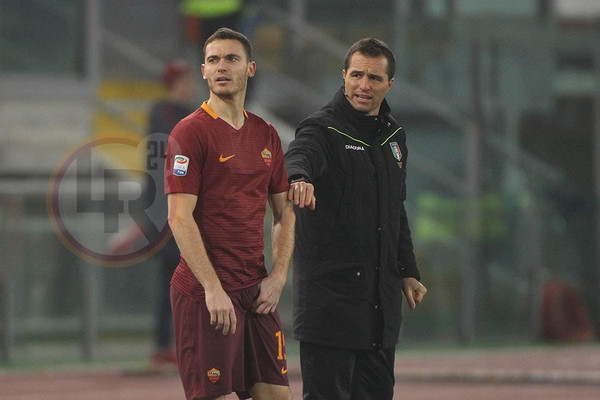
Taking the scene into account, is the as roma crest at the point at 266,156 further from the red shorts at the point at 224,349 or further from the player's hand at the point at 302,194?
the red shorts at the point at 224,349

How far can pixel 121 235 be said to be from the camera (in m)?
15.3

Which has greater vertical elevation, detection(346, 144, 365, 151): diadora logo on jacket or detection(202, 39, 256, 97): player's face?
detection(202, 39, 256, 97): player's face

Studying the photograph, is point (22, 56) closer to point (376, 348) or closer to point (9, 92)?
point (9, 92)

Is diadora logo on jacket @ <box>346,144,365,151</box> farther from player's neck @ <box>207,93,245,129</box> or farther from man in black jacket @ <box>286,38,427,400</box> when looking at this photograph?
player's neck @ <box>207,93,245,129</box>

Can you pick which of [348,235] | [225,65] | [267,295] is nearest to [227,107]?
[225,65]

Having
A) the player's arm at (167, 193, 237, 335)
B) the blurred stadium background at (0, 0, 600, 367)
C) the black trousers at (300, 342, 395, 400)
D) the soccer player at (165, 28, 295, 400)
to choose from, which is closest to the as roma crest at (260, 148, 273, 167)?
the soccer player at (165, 28, 295, 400)

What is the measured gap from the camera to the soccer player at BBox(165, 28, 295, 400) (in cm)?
609

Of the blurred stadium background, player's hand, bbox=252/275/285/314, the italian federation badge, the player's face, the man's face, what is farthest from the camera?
the blurred stadium background

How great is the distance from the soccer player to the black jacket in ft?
1.60

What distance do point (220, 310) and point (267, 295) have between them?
325mm

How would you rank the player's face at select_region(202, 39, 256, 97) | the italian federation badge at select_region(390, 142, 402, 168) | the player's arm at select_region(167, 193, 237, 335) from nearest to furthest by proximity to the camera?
the player's arm at select_region(167, 193, 237, 335), the player's face at select_region(202, 39, 256, 97), the italian federation badge at select_region(390, 142, 402, 168)

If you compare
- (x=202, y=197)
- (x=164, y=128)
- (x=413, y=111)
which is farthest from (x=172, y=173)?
(x=413, y=111)

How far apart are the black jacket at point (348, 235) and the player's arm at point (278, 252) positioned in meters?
0.32

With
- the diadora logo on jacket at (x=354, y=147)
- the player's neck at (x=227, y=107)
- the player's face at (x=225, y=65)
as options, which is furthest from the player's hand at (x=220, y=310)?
the diadora logo on jacket at (x=354, y=147)
